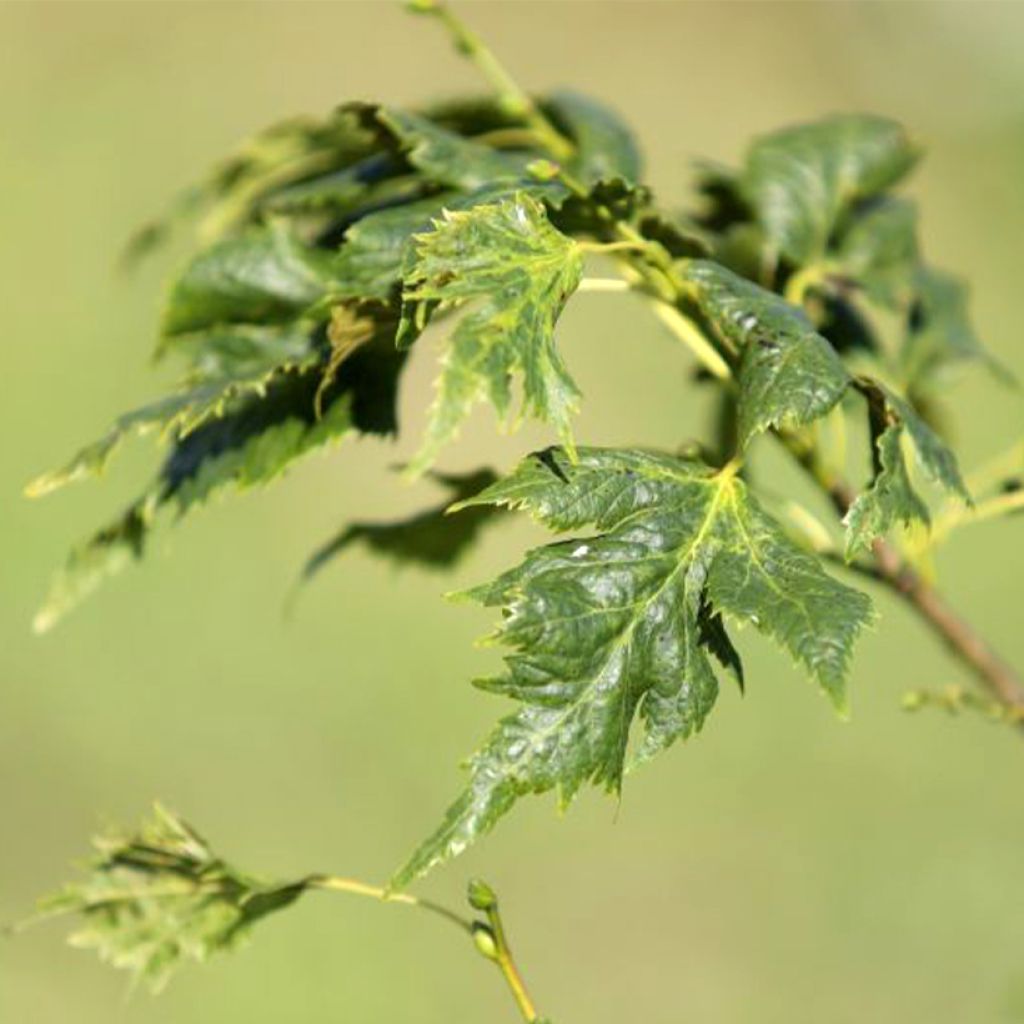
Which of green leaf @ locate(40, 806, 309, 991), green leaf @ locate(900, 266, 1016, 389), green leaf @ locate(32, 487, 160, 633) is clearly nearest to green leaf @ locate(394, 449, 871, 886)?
green leaf @ locate(40, 806, 309, 991)

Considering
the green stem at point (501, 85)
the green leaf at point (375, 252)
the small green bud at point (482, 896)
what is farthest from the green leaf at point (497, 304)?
the green stem at point (501, 85)

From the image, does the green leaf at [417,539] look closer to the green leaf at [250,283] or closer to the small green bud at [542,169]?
the green leaf at [250,283]

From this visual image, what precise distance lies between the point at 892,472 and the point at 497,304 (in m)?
0.29

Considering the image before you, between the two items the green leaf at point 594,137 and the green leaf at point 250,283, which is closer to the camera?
the green leaf at point 250,283

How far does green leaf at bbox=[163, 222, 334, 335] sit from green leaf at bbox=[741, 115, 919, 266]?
46cm

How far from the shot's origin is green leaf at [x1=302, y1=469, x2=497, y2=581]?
170 cm

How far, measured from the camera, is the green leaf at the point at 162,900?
1397 mm

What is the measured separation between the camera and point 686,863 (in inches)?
175

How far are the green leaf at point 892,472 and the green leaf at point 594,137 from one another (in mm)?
455

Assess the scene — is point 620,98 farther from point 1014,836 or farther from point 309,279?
point 309,279

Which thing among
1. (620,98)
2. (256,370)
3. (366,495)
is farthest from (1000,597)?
(256,370)

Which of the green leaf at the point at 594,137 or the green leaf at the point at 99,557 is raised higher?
the green leaf at the point at 594,137

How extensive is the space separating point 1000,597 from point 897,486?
4.22 m

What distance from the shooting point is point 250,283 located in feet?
4.97
